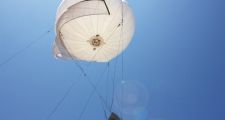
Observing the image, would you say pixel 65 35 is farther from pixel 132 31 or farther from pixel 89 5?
pixel 132 31

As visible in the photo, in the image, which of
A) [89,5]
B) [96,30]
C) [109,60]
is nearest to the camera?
[89,5]

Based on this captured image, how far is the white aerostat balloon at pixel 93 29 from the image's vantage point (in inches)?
784

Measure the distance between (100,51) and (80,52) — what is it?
4.37 feet

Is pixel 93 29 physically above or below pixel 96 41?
above

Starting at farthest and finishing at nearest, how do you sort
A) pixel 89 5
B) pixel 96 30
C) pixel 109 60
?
pixel 109 60 < pixel 96 30 < pixel 89 5

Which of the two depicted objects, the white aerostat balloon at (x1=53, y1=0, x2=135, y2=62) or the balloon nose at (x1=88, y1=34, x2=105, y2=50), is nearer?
the white aerostat balloon at (x1=53, y1=0, x2=135, y2=62)

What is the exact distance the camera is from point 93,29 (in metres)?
21.1

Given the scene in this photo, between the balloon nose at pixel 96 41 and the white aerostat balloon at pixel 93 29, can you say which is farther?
the balloon nose at pixel 96 41

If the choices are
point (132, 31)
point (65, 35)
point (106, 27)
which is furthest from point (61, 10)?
point (132, 31)

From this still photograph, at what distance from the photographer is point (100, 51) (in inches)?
885

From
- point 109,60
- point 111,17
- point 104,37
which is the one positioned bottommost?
point 109,60

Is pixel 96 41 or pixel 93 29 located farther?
pixel 96 41

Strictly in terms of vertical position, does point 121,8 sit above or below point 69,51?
above

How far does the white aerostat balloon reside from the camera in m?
19.9
